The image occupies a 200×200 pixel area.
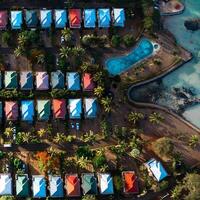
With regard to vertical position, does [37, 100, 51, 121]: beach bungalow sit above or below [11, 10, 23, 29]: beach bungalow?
below

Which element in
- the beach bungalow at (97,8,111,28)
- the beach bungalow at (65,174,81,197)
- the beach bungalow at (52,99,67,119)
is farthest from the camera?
the beach bungalow at (97,8,111,28)

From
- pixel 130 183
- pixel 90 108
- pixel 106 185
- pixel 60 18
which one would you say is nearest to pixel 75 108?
pixel 90 108

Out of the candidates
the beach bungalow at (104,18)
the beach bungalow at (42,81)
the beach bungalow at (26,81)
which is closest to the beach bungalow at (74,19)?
the beach bungalow at (104,18)

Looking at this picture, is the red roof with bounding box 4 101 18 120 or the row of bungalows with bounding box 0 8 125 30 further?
the row of bungalows with bounding box 0 8 125 30

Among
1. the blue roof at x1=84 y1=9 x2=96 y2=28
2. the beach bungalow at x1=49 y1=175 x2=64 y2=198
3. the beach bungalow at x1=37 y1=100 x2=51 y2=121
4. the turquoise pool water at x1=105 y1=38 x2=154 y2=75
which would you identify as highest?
the blue roof at x1=84 y1=9 x2=96 y2=28

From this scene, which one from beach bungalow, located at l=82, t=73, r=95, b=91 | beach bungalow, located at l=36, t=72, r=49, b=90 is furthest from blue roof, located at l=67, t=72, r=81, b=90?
beach bungalow, located at l=36, t=72, r=49, b=90

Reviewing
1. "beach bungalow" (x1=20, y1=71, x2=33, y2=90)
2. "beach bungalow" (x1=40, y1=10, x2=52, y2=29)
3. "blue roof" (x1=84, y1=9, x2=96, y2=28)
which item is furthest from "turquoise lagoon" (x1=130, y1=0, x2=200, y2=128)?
"beach bungalow" (x1=40, y1=10, x2=52, y2=29)

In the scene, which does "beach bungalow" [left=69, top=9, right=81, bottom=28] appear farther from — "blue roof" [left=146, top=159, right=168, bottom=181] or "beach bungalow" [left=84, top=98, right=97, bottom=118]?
"blue roof" [left=146, top=159, right=168, bottom=181]

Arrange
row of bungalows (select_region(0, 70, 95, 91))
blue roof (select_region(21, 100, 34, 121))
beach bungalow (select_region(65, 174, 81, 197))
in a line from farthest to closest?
row of bungalows (select_region(0, 70, 95, 91)), blue roof (select_region(21, 100, 34, 121)), beach bungalow (select_region(65, 174, 81, 197))
